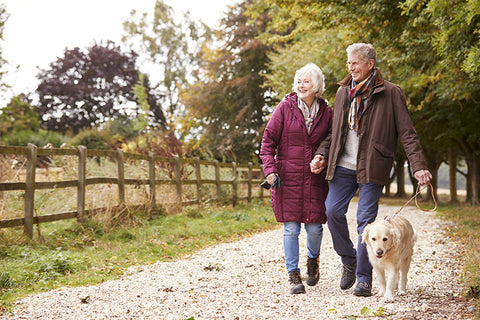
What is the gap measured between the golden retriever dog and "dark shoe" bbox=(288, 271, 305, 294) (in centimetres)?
68

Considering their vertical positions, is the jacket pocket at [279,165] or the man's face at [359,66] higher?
the man's face at [359,66]

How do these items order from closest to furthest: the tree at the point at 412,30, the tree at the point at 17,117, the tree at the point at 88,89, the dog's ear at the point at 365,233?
the dog's ear at the point at 365,233, the tree at the point at 412,30, the tree at the point at 17,117, the tree at the point at 88,89

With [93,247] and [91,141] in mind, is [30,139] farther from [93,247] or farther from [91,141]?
[93,247]

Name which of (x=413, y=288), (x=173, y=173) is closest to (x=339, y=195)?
(x=413, y=288)

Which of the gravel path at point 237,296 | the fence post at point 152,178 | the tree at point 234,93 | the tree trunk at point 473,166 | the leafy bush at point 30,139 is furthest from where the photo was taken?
the tree at point 234,93

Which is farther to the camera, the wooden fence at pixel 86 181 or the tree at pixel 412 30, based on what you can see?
the wooden fence at pixel 86 181

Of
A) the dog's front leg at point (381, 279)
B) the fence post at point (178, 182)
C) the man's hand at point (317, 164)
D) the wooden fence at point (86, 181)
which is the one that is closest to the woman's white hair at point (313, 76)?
the man's hand at point (317, 164)

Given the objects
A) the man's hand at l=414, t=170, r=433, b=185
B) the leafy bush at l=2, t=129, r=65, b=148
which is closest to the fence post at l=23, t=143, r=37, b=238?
the man's hand at l=414, t=170, r=433, b=185

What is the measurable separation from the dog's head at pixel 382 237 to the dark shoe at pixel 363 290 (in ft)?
1.34

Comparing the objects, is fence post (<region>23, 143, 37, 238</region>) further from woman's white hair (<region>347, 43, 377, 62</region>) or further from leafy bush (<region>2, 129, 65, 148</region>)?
leafy bush (<region>2, 129, 65, 148</region>)

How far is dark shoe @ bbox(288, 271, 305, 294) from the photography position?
4.43 meters

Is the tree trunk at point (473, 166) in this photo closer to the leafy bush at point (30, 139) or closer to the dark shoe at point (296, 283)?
the dark shoe at point (296, 283)

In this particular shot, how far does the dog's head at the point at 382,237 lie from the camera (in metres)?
Result: 3.92

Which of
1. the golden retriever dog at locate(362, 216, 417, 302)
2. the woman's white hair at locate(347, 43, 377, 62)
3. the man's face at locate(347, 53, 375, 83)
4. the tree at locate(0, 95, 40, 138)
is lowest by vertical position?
the golden retriever dog at locate(362, 216, 417, 302)
